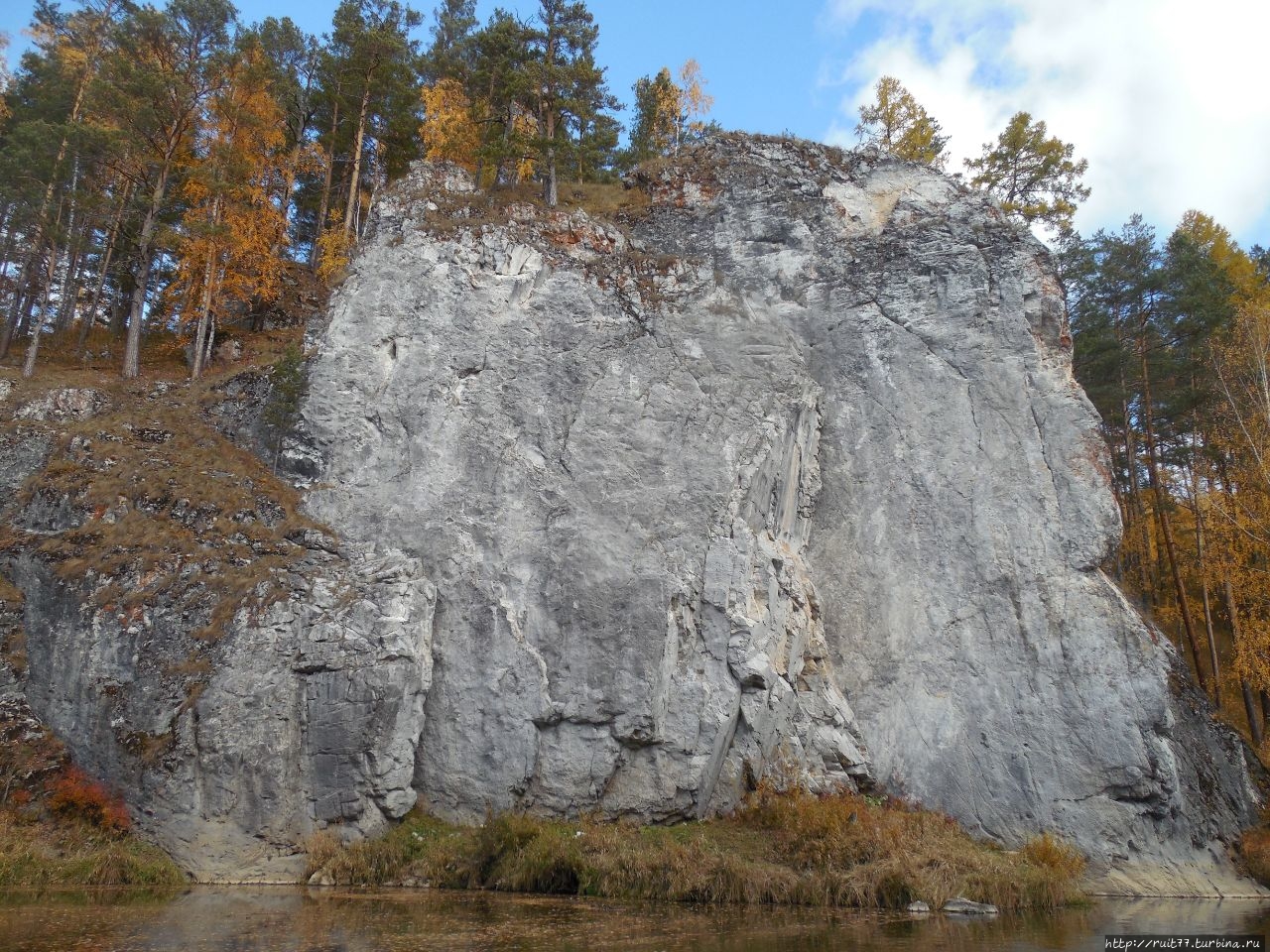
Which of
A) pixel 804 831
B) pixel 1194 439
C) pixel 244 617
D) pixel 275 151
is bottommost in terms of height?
pixel 804 831

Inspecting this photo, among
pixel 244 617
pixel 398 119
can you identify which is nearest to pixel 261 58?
pixel 398 119

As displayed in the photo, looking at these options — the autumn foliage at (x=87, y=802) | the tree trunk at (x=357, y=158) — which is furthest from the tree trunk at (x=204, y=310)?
the autumn foliage at (x=87, y=802)

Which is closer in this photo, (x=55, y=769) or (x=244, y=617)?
(x=55, y=769)

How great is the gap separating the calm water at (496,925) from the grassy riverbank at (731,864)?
707mm

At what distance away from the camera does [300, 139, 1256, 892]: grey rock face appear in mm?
15656

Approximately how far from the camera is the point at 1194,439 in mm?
24891

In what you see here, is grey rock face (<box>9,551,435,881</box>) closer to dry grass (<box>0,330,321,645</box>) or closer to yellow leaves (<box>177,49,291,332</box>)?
dry grass (<box>0,330,321,645</box>)

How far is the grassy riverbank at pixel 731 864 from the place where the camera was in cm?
1297

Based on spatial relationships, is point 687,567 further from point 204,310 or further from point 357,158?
point 357,158

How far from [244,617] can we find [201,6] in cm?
1930

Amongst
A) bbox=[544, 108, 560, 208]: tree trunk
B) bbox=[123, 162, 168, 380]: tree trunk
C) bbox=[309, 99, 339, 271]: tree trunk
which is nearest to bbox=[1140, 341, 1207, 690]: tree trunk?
bbox=[544, 108, 560, 208]: tree trunk

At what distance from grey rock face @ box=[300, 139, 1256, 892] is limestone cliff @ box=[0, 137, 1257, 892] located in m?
0.07

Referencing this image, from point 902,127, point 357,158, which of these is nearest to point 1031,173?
point 902,127

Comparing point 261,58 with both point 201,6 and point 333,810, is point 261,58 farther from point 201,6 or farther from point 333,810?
point 333,810
